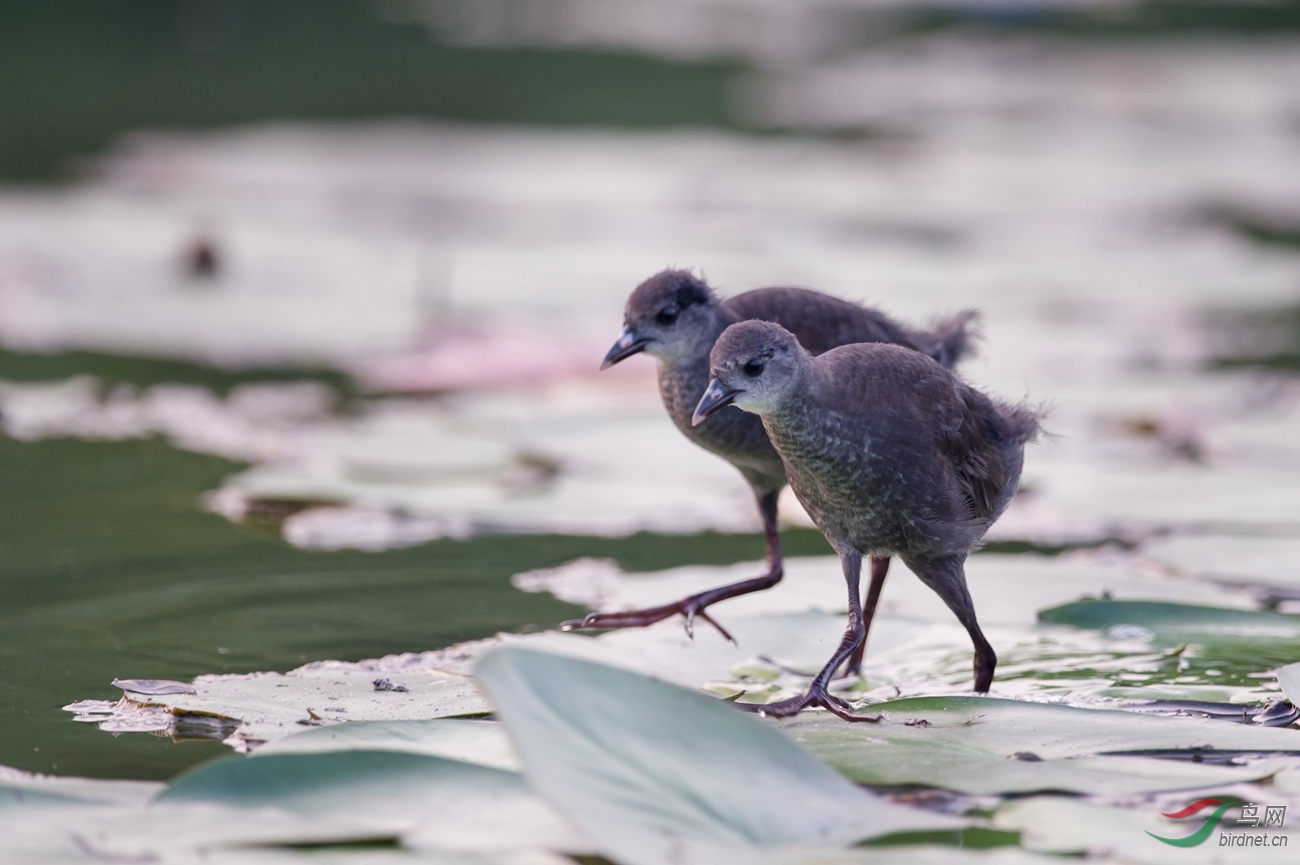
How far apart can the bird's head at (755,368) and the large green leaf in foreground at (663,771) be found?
74 cm

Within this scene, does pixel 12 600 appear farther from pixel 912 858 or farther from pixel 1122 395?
pixel 1122 395

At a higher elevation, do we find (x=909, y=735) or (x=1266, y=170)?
(x=1266, y=170)

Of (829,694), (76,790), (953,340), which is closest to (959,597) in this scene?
(829,694)

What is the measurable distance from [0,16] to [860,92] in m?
8.40

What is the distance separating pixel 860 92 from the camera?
1516cm

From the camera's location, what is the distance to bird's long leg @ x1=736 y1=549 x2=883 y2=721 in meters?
3.20

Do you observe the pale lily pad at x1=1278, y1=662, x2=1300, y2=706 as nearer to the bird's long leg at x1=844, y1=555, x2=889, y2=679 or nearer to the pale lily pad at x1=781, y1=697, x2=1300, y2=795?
the pale lily pad at x1=781, y1=697, x2=1300, y2=795

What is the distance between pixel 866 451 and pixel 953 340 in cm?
105

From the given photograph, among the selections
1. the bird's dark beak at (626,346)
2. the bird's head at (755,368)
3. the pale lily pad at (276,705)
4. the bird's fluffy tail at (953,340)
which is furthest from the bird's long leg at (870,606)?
the pale lily pad at (276,705)

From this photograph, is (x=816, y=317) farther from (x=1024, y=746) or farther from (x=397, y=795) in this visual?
(x=397, y=795)

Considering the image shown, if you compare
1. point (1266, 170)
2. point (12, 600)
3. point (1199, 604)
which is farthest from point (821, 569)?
point (1266, 170)

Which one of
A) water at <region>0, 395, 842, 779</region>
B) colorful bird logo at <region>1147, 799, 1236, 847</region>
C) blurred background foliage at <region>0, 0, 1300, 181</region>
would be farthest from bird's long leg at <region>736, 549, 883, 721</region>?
blurred background foliage at <region>0, 0, 1300, 181</region>

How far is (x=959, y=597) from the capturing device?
139 inches

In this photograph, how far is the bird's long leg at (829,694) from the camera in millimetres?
3197
